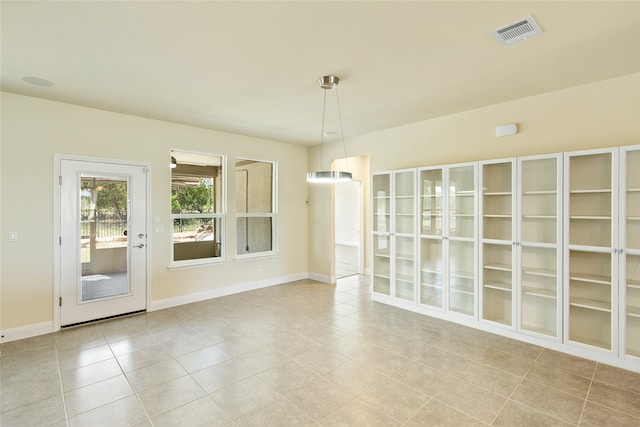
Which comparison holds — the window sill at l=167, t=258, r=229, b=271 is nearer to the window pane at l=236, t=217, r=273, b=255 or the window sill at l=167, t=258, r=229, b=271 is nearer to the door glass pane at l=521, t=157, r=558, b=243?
the window pane at l=236, t=217, r=273, b=255

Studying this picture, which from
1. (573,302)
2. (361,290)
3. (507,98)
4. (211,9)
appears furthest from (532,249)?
(211,9)

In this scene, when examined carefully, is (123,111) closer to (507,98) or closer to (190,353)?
(190,353)

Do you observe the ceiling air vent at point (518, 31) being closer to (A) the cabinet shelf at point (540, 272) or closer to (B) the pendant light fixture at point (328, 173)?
(B) the pendant light fixture at point (328, 173)

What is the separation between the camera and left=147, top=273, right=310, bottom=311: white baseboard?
15.6 ft

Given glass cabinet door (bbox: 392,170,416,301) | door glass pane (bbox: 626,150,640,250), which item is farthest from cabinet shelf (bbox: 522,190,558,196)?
glass cabinet door (bbox: 392,170,416,301)

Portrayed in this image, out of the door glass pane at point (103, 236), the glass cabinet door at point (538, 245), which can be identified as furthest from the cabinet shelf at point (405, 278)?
the door glass pane at point (103, 236)

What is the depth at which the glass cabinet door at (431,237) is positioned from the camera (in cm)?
445

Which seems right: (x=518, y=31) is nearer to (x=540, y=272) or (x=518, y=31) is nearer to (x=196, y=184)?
(x=540, y=272)

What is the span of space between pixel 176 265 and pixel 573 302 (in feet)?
17.0

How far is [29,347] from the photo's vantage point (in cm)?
343

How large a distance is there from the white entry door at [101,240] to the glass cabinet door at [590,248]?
17.8 ft

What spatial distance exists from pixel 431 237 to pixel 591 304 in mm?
1832

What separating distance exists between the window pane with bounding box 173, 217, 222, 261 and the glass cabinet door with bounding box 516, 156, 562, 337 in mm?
4540

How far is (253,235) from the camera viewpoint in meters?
6.00
